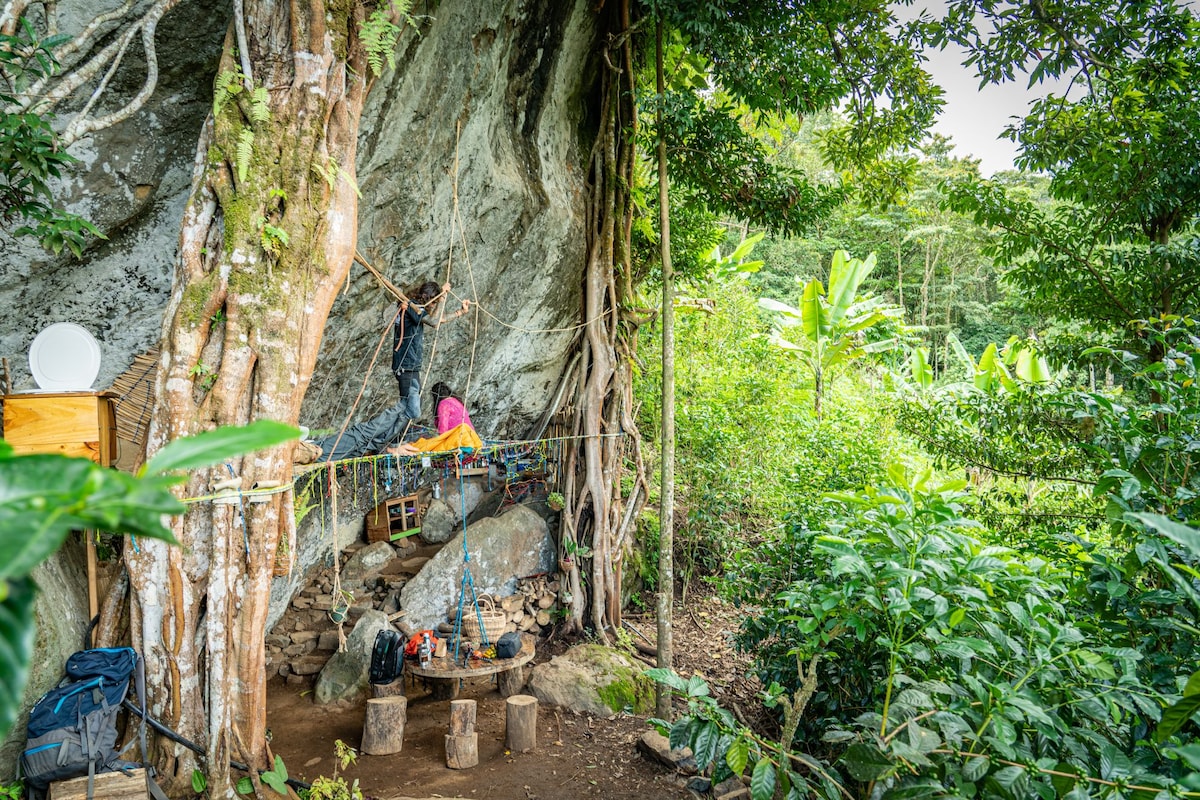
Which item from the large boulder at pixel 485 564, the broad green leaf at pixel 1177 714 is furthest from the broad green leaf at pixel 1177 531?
the large boulder at pixel 485 564

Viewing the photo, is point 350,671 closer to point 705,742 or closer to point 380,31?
point 705,742

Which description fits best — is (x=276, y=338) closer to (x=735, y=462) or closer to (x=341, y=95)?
(x=341, y=95)

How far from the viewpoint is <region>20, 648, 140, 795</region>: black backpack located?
7.75 ft

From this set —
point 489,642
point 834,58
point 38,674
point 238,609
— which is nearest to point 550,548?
point 489,642

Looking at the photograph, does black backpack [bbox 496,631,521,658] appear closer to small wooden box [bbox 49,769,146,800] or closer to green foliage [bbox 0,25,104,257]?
small wooden box [bbox 49,769,146,800]

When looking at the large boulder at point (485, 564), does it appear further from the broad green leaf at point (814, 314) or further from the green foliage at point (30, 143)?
the broad green leaf at point (814, 314)

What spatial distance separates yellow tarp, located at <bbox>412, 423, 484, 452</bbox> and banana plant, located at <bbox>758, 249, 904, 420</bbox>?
466cm

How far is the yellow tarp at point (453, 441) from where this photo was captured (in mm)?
4352

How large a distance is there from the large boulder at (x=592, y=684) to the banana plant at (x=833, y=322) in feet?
13.0

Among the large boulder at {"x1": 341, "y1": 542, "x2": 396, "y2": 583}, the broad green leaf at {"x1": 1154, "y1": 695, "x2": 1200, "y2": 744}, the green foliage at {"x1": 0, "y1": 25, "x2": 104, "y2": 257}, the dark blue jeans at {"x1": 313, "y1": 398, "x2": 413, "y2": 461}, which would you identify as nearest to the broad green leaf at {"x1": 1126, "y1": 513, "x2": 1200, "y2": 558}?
the broad green leaf at {"x1": 1154, "y1": 695, "x2": 1200, "y2": 744}

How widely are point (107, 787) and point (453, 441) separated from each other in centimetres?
242

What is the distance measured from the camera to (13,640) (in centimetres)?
38

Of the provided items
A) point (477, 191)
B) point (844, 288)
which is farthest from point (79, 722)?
point (844, 288)

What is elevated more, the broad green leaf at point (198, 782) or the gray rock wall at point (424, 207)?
the gray rock wall at point (424, 207)
